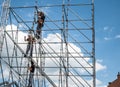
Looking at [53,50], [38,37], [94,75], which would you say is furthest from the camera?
[38,37]

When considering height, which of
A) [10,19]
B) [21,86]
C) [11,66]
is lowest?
[21,86]

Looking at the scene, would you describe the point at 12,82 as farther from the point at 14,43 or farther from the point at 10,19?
the point at 10,19

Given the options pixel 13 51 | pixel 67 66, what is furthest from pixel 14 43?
pixel 67 66

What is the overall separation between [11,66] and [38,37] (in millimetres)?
2821

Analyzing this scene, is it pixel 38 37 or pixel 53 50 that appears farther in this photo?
pixel 38 37

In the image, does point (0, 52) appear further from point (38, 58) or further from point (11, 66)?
point (38, 58)

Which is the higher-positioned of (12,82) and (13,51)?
(13,51)

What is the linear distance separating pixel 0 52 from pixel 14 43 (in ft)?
3.86

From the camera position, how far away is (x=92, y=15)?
18344mm

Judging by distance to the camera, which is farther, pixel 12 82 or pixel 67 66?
pixel 12 82

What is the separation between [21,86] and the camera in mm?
19078

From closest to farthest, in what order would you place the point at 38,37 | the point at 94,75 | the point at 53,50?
the point at 94,75
the point at 53,50
the point at 38,37

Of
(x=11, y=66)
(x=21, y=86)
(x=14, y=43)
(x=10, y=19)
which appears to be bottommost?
A: (x=21, y=86)

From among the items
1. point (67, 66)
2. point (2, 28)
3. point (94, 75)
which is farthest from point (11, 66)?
point (94, 75)
